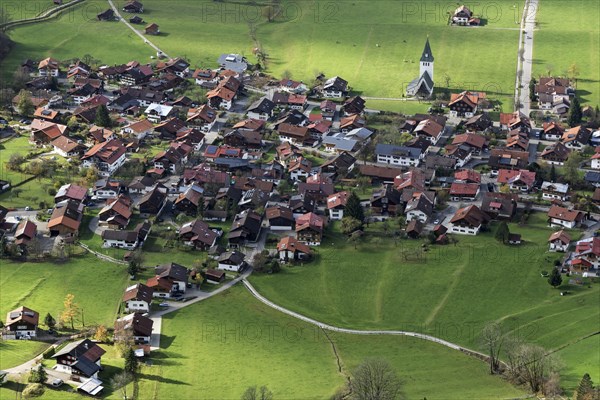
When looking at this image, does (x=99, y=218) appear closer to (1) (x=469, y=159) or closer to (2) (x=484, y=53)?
(1) (x=469, y=159)

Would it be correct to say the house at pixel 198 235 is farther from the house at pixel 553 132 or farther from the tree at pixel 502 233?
the house at pixel 553 132

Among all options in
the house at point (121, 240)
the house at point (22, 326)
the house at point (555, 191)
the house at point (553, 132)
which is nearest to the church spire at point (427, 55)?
the house at point (553, 132)

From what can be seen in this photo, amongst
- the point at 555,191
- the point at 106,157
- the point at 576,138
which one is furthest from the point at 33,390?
the point at 576,138

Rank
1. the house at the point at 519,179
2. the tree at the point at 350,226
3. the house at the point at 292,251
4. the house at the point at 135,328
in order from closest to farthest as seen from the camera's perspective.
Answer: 1. the house at the point at 135,328
2. the house at the point at 292,251
3. the tree at the point at 350,226
4. the house at the point at 519,179

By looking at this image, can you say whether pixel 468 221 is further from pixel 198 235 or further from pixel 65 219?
pixel 65 219

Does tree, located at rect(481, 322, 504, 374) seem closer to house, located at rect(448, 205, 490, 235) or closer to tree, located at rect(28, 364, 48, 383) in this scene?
house, located at rect(448, 205, 490, 235)

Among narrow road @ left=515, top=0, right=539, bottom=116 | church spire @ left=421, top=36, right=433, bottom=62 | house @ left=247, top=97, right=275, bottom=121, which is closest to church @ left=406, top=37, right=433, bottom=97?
church spire @ left=421, top=36, right=433, bottom=62
